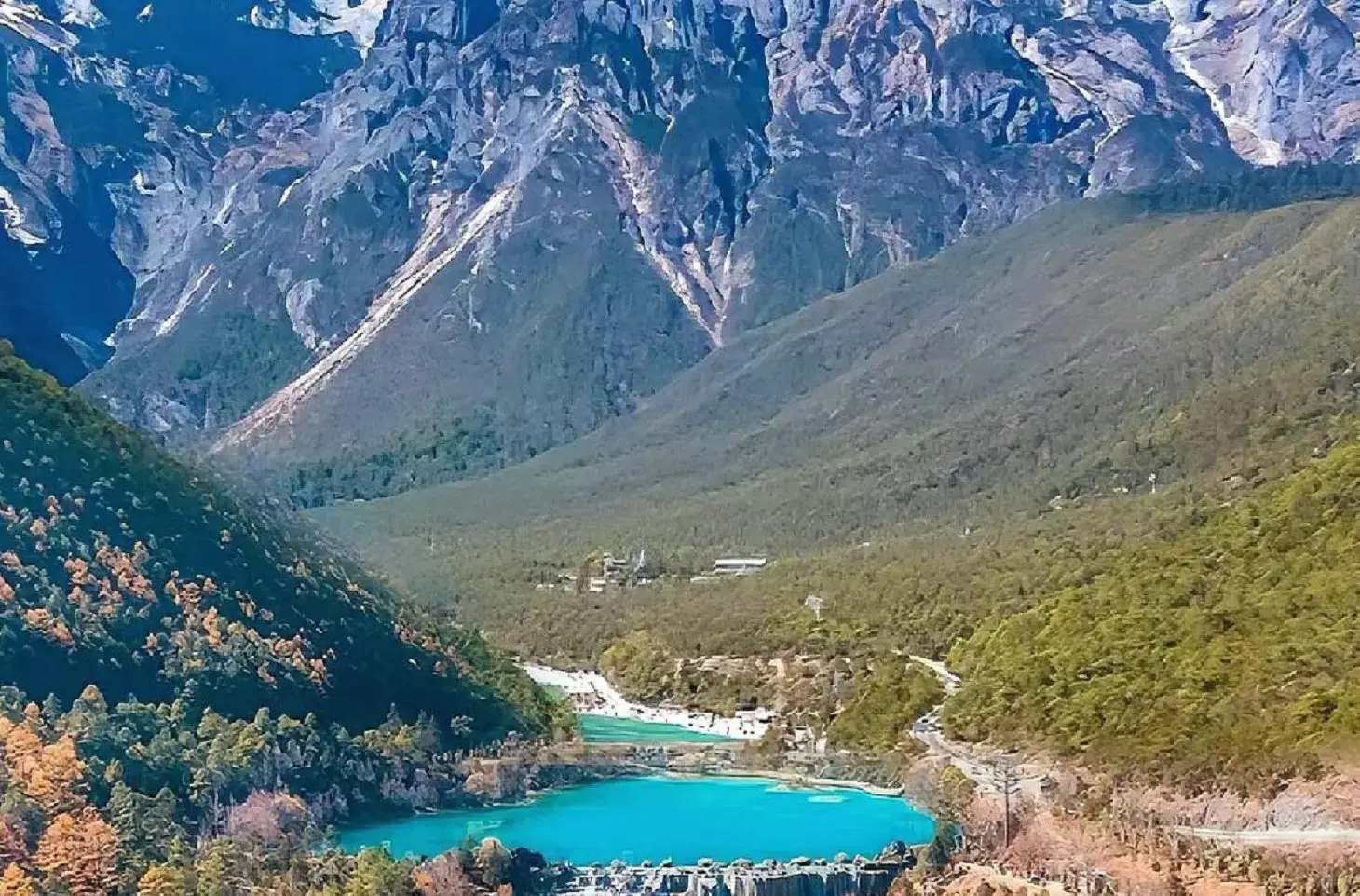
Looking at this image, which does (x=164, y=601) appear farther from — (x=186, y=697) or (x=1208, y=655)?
(x=1208, y=655)

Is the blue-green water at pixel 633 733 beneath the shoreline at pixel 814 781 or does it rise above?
above

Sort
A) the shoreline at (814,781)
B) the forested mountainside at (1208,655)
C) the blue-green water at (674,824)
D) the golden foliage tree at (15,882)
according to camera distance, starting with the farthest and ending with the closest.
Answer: the shoreline at (814,781), the blue-green water at (674,824), the forested mountainside at (1208,655), the golden foliage tree at (15,882)

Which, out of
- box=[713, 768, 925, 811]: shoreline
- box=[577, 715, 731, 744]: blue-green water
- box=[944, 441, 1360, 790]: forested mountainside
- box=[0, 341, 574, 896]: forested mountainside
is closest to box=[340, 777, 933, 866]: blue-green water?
box=[713, 768, 925, 811]: shoreline

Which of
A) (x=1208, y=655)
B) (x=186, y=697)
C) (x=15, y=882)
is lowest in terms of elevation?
(x=15, y=882)

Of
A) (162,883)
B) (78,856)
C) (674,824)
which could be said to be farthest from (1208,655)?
(78,856)

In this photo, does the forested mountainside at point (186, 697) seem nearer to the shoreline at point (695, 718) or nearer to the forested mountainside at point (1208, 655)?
the shoreline at point (695, 718)

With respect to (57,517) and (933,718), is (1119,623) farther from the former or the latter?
(57,517)

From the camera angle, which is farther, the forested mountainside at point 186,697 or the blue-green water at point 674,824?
the blue-green water at point 674,824

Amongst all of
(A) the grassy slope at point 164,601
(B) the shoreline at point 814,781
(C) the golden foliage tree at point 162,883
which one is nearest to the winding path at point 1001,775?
(B) the shoreline at point 814,781
